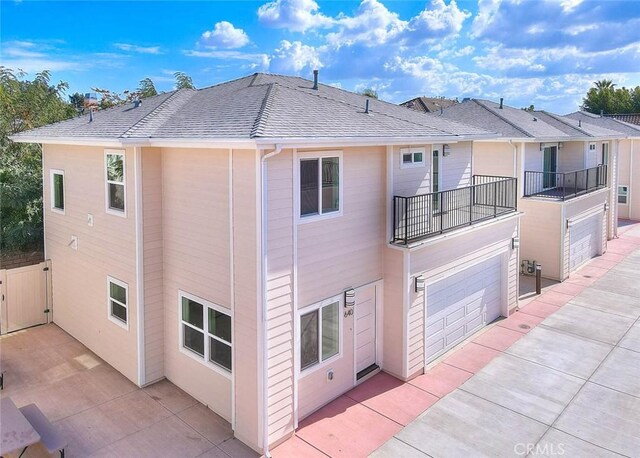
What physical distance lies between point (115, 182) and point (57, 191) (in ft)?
11.7

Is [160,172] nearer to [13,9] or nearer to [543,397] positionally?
[13,9]

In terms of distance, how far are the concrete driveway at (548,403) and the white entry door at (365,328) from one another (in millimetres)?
1639

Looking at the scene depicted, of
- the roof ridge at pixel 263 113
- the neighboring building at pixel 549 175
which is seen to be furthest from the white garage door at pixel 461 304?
the roof ridge at pixel 263 113

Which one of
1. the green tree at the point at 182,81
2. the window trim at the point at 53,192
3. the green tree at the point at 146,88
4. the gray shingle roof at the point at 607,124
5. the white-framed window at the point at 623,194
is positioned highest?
the green tree at the point at 182,81

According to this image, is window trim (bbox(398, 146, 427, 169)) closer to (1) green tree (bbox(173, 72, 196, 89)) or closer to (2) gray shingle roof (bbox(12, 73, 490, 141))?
(2) gray shingle roof (bbox(12, 73, 490, 141))

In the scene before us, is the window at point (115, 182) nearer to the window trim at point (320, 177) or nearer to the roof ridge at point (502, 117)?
the window trim at point (320, 177)

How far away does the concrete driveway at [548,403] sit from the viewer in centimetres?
764

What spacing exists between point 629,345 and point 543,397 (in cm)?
396

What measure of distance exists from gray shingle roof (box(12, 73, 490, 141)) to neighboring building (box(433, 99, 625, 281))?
5355 mm

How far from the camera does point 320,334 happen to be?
8.56m

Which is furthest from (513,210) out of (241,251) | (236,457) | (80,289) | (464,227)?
(80,289)

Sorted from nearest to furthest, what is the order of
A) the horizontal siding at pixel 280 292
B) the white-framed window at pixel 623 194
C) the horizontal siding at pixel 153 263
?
the horizontal siding at pixel 280 292
the horizontal siding at pixel 153 263
the white-framed window at pixel 623 194

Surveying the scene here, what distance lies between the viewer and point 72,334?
1188 cm

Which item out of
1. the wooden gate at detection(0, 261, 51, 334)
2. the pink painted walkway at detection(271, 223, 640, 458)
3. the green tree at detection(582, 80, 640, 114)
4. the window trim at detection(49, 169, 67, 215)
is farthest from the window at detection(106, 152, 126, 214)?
the green tree at detection(582, 80, 640, 114)
